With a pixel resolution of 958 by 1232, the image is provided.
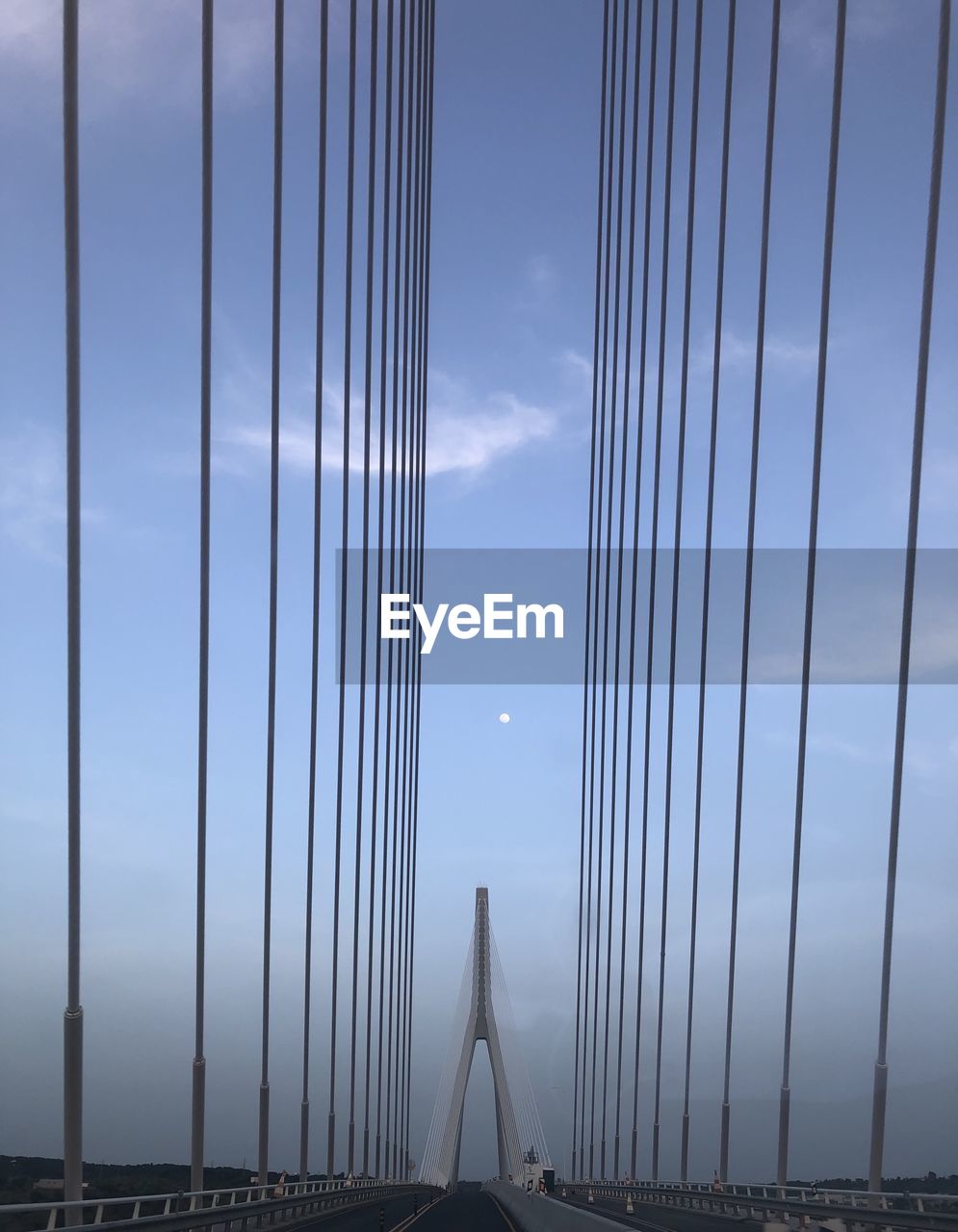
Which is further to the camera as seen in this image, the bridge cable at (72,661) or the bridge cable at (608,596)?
the bridge cable at (608,596)

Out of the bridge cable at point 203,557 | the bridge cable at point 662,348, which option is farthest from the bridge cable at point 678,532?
the bridge cable at point 203,557

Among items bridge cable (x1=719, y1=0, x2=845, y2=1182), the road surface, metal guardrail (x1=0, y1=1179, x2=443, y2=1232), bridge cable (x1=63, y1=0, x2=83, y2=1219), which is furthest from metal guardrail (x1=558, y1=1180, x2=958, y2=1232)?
bridge cable (x1=63, y1=0, x2=83, y2=1219)

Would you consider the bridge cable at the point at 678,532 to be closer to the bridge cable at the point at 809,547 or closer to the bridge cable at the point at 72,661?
the bridge cable at the point at 809,547

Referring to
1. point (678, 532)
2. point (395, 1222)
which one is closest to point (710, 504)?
point (678, 532)

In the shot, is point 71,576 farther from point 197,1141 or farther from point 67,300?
point 197,1141

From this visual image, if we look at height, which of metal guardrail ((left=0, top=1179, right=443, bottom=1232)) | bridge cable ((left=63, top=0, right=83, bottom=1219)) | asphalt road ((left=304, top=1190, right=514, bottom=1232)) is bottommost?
asphalt road ((left=304, top=1190, right=514, bottom=1232))

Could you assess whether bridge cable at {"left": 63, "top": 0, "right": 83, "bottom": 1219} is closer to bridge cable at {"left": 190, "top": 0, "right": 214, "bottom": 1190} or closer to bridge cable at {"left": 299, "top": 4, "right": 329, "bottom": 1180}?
bridge cable at {"left": 190, "top": 0, "right": 214, "bottom": 1190}

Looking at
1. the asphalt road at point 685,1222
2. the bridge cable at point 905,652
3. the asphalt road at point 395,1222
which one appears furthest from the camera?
the asphalt road at point 395,1222
